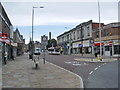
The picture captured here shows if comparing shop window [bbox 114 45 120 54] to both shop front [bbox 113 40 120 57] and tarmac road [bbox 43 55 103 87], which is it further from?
tarmac road [bbox 43 55 103 87]

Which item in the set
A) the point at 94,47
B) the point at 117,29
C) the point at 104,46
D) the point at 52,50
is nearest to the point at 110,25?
the point at 117,29

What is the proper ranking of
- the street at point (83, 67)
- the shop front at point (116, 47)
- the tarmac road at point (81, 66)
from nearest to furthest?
1. the street at point (83, 67)
2. the tarmac road at point (81, 66)
3. the shop front at point (116, 47)

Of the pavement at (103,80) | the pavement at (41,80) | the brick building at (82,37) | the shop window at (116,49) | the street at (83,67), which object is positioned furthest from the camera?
the brick building at (82,37)

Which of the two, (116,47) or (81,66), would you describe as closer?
(81,66)

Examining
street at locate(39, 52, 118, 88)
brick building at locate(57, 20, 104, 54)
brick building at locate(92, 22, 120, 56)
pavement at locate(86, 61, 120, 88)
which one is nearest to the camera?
pavement at locate(86, 61, 120, 88)

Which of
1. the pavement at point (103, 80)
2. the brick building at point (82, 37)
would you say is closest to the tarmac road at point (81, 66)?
the pavement at point (103, 80)

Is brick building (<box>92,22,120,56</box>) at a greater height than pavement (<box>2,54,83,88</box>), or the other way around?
brick building (<box>92,22,120,56</box>)

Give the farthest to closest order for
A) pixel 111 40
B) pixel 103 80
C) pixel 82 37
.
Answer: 1. pixel 82 37
2. pixel 111 40
3. pixel 103 80

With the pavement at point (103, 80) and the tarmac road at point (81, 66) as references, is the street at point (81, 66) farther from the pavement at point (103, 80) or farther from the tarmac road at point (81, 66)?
the pavement at point (103, 80)

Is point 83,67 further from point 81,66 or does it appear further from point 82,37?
point 82,37

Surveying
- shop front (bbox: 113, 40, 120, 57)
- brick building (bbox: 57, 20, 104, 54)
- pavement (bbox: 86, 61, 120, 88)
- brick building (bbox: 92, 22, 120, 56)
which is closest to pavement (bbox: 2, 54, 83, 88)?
pavement (bbox: 86, 61, 120, 88)

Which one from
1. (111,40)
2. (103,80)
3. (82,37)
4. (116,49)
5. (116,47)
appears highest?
(82,37)

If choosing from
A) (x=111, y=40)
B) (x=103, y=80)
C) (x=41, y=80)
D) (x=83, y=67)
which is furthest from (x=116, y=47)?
(x=41, y=80)

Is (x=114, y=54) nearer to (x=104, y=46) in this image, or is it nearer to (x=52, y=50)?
(x=104, y=46)
